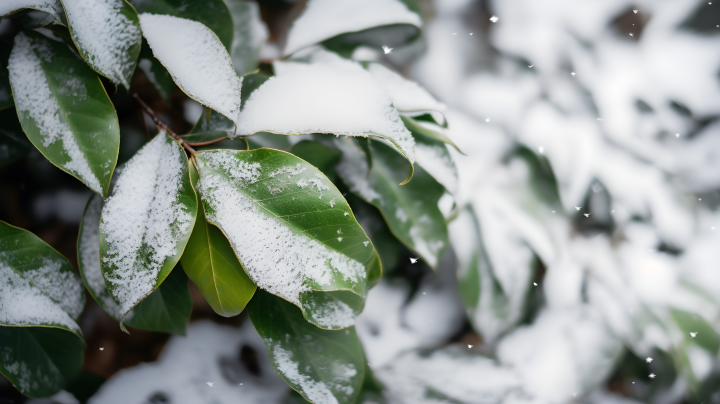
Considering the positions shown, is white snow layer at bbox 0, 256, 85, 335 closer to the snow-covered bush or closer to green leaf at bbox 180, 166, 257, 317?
the snow-covered bush

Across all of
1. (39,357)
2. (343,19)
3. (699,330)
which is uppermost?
(343,19)

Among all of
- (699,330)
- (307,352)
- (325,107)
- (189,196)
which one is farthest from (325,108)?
(699,330)

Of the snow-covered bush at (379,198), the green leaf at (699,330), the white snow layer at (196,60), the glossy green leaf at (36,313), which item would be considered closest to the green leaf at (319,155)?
the snow-covered bush at (379,198)

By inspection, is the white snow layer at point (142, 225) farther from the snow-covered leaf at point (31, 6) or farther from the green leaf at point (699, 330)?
the green leaf at point (699, 330)

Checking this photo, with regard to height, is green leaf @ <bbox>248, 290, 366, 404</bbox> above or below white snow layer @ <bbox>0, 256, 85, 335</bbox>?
below

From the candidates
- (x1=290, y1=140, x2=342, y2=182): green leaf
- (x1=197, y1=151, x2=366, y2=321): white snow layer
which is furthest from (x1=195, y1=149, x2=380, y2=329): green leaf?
(x1=290, y1=140, x2=342, y2=182): green leaf

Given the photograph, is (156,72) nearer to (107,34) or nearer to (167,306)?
(107,34)

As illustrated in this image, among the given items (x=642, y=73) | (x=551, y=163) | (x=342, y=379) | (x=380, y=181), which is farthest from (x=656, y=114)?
(x=342, y=379)
